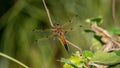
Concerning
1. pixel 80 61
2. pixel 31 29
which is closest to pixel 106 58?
pixel 80 61

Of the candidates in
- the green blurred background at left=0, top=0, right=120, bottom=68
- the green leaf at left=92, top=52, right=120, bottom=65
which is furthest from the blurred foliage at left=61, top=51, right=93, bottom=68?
the green blurred background at left=0, top=0, right=120, bottom=68

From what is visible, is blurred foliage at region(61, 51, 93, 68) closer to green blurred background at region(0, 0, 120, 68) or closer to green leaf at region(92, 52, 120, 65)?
green leaf at region(92, 52, 120, 65)

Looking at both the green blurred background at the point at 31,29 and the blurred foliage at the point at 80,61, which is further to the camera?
the green blurred background at the point at 31,29

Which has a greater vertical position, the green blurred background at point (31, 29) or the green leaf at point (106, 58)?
the green leaf at point (106, 58)

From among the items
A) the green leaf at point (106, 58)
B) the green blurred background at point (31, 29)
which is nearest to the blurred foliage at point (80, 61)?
the green leaf at point (106, 58)

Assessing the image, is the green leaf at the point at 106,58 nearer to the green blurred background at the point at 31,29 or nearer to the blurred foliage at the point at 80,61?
the blurred foliage at the point at 80,61

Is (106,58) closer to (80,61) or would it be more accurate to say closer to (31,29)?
(80,61)

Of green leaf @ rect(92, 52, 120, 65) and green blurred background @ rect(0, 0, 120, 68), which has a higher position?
green leaf @ rect(92, 52, 120, 65)

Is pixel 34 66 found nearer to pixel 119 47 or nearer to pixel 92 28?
pixel 92 28
